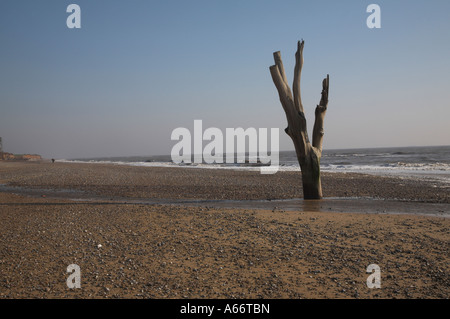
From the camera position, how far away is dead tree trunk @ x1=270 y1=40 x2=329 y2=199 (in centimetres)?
1127

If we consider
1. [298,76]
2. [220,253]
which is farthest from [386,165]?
[220,253]

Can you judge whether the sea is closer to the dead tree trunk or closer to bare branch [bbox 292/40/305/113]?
the dead tree trunk

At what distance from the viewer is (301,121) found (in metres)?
11.2

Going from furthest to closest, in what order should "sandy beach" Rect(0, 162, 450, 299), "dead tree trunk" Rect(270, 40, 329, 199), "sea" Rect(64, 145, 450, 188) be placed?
"sea" Rect(64, 145, 450, 188), "dead tree trunk" Rect(270, 40, 329, 199), "sandy beach" Rect(0, 162, 450, 299)

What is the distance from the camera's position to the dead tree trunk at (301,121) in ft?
37.0

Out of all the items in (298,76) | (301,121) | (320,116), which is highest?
(298,76)

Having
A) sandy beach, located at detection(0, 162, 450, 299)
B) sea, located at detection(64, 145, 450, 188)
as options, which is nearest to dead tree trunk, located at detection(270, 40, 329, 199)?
sandy beach, located at detection(0, 162, 450, 299)

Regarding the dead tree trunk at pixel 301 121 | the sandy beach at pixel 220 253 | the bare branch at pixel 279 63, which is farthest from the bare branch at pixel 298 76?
the sandy beach at pixel 220 253

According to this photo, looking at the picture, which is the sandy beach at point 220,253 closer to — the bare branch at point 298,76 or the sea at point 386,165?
the bare branch at point 298,76

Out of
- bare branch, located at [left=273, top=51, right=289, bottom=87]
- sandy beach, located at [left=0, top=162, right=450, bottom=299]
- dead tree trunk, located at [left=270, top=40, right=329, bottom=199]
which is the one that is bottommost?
sandy beach, located at [left=0, top=162, right=450, bottom=299]

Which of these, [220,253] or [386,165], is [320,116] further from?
[386,165]

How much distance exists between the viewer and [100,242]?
6.33m
